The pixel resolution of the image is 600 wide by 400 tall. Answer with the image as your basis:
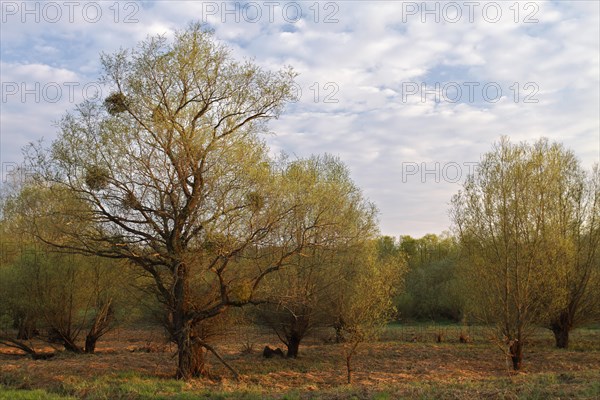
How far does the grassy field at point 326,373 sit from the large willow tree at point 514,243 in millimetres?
2210

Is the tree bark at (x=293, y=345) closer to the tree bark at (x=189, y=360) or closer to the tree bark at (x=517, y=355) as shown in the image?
the tree bark at (x=189, y=360)

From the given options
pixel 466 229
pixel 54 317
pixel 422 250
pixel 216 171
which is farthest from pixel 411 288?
pixel 216 171

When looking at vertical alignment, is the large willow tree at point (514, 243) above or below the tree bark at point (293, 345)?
above

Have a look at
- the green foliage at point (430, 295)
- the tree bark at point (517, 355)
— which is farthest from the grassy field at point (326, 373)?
the green foliage at point (430, 295)

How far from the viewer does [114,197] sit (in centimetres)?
1465

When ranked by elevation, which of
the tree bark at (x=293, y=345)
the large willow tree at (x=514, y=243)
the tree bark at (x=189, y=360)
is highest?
the large willow tree at (x=514, y=243)

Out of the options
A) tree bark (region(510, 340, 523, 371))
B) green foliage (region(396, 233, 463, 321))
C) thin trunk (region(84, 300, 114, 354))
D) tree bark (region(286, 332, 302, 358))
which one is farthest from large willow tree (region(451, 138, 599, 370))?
green foliage (region(396, 233, 463, 321))

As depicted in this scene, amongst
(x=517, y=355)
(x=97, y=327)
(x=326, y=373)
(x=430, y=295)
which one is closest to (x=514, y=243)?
(x=517, y=355)

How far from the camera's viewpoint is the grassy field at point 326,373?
12395mm

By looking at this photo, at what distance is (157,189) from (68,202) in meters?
2.82

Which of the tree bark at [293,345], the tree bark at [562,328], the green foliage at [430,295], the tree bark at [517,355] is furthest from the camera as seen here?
the green foliage at [430,295]

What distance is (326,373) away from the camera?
18.7m

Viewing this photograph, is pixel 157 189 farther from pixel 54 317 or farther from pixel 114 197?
pixel 54 317

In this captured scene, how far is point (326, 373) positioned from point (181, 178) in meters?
9.37
